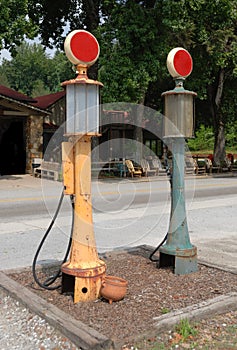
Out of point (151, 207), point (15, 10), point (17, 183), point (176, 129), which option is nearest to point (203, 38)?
point (15, 10)

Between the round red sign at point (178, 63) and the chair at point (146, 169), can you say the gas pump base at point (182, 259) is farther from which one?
the chair at point (146, 169)

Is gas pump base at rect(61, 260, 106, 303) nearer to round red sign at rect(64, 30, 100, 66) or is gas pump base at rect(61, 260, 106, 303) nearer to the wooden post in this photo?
the wooden post

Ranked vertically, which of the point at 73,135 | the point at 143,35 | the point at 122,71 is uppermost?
the point at 143,35

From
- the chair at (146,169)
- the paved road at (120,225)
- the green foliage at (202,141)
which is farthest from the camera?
the green foliage at (202,141)

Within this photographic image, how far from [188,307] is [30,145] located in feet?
63.8

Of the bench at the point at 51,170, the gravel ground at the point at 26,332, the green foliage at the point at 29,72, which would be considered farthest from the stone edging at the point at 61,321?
the green foliage at the point at 29,72

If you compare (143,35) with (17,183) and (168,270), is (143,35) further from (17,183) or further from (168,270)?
(168,270)

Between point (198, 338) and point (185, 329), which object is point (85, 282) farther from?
point (198, 338)

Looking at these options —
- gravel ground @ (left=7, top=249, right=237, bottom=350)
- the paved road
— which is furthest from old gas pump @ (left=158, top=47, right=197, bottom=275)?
the paved road

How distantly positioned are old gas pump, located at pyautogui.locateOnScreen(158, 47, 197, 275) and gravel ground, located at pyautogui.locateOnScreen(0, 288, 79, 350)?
181cm

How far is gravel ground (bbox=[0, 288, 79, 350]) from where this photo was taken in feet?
11.2

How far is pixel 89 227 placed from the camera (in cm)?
427

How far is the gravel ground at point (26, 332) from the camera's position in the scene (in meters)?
3.42

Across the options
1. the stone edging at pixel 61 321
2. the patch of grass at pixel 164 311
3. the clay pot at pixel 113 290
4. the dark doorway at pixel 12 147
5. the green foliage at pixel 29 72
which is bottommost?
the patch of grass at pixel 164 311
